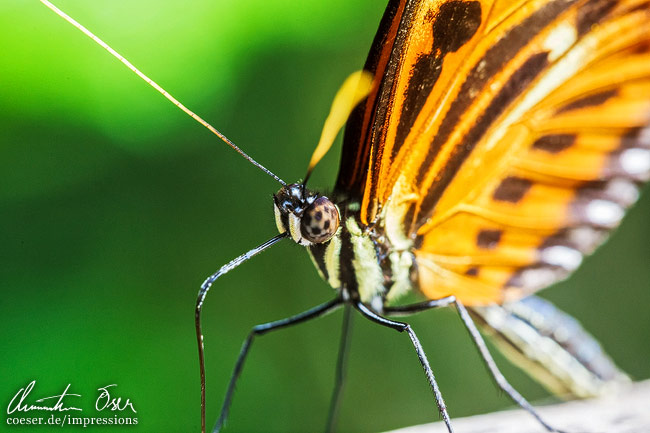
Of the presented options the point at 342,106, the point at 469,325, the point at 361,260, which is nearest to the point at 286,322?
the point at 361,260

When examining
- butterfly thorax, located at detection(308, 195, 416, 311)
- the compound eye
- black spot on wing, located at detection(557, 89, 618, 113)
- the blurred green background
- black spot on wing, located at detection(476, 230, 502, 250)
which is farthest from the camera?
the blurred green background

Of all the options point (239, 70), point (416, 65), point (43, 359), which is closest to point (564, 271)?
point (416, 65)

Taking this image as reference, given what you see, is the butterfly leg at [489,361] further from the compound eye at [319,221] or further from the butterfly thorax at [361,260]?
the compound eye at [319,221]

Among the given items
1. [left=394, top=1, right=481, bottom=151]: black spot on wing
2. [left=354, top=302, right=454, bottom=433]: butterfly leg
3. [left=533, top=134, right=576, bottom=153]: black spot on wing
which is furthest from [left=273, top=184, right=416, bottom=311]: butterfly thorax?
[left=533, top=134, right=576, bottom=153]: black spot on wing

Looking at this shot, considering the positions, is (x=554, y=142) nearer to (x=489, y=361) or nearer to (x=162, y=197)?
(x=489, y=361)

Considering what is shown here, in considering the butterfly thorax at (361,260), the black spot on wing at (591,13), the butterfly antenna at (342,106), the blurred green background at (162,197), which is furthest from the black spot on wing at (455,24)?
the blurred green background at (162,197)

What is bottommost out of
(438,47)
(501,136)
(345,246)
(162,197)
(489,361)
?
(489,361)

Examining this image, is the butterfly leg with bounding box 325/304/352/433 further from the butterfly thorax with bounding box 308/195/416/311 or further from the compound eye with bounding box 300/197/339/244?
the compound eye with bounding box 300/197/339/244
